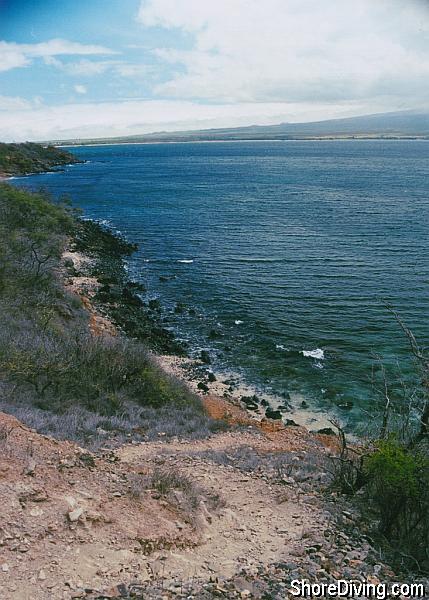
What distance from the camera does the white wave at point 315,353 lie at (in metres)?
25.6

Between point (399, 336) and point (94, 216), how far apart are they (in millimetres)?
46475

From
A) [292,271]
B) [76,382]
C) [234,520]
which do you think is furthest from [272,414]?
[292,271]

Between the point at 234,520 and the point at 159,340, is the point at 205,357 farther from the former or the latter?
the point at 234,520

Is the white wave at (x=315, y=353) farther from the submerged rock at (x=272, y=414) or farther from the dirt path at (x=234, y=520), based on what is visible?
the dirt path at (x=234, y=520)

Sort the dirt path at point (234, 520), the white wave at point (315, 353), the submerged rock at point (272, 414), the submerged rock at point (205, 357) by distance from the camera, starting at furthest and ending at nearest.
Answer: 1. the white wave at point (315, 353)
2. the submerged rock at point (205, 357)
3. the submerged rock at point (272, 414)
4. the dirt path at point (234, 520)

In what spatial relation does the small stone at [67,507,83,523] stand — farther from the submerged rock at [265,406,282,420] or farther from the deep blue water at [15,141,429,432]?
the deep blue water at [15,141,429,432]

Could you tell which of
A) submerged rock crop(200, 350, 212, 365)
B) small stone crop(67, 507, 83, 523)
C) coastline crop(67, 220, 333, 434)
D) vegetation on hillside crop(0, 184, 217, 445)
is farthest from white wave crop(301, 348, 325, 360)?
small stone crop(67, 507, 83, 523)

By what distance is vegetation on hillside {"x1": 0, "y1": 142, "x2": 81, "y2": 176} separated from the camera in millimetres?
104131

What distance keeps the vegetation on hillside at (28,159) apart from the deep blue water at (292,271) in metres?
28.4

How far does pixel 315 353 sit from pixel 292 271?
13579mm

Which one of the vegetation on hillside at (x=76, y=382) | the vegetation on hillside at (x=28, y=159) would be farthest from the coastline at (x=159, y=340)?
the vegetation on hillside at (x=28, y=159)

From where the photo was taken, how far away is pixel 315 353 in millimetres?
25875

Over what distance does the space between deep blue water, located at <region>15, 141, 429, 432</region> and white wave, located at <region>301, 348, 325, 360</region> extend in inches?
8.8

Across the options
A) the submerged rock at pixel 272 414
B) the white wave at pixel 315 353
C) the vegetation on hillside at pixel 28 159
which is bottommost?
the submerged rock at pixel 272 414
